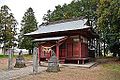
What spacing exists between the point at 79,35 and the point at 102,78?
9.20 metres

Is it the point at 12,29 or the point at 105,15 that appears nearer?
the point at 105,15

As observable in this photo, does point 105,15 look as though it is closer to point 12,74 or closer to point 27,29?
point 12,74

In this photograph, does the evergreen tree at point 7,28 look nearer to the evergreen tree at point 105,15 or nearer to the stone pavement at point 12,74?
the evergreen tree at point 105,15

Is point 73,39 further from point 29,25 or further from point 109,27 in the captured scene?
point 29,25

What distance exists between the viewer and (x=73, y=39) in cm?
2041

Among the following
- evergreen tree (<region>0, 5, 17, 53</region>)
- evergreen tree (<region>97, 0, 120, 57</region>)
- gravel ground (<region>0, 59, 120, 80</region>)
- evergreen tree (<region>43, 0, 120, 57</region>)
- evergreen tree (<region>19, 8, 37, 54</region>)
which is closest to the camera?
gravel ground (<region>0, 59, 120, 80</region>)

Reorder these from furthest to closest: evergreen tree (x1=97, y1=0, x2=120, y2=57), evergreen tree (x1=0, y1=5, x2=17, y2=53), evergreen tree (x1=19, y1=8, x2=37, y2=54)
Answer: evergreen tree (x1=19, y1=8, x2=37, y2=54) → evergreen tree (x1=0, y1=5, x2=17, y2=53) → evergreen tree (x1=97, y1=0, x2=120, y2=57)

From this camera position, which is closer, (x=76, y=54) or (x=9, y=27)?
(x=76, y=54)

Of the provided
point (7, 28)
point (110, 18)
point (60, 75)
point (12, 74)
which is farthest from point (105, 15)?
point (7, 28)

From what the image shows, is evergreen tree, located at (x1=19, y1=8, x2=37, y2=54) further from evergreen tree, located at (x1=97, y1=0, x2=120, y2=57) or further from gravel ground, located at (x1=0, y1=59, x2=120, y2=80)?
gravel ground, located at (x1=0, y1=59, x2=120, y2=80)

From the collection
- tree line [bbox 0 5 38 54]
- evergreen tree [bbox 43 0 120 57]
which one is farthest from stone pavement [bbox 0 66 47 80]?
tree line [bbox 0 5 38 54]

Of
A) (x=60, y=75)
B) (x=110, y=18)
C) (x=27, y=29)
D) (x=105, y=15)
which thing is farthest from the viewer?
(x=27, y=29)

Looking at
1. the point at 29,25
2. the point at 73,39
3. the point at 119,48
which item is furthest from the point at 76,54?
the point at 29,25

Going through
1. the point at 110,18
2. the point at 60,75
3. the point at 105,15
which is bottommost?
the point at 60,75
